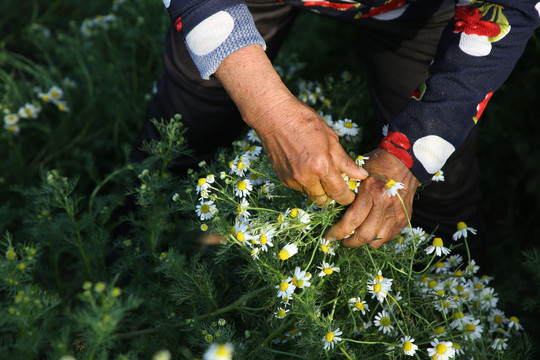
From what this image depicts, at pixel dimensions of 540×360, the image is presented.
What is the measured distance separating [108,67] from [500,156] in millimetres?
2048

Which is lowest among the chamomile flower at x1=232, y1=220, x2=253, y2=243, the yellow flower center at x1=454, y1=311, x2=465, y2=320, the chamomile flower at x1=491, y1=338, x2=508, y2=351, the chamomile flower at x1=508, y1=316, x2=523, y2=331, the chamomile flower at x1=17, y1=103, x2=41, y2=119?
the chamomile flower at x1=508, y1=316, x2=523, y2=331

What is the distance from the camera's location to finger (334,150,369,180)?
47.1 inches

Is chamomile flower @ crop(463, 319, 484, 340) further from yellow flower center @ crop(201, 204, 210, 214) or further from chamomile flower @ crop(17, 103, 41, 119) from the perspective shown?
chamomile flower @ crop(17, 103, 41, 119)

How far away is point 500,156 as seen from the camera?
2.33 m

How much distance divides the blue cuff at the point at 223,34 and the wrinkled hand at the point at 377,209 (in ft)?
1.49

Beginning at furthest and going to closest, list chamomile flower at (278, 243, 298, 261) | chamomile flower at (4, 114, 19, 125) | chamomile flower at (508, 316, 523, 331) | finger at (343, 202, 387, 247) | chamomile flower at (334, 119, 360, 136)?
chamomile flower at (4, 114, 19, 125)
chamomile flower at (334, 119, 360, 136)
chamomile flower at (508, 316, 523, 331)
finger at (343, 202, 387, 247)
chamomile flower at (278, 243, 298, 261)

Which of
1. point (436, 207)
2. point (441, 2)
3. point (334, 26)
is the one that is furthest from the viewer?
point (334, 26)

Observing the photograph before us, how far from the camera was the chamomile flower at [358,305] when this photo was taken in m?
1.22

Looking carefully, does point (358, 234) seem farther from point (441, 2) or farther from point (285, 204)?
point (441, 2)

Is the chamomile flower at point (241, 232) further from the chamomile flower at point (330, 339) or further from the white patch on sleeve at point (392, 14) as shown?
the white patch on sleeve at point (392, 14)

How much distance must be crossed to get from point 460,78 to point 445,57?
0.07m

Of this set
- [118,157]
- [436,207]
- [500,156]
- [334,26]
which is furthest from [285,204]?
[334,26]

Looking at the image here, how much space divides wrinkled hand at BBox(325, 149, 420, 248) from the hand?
0.05 m

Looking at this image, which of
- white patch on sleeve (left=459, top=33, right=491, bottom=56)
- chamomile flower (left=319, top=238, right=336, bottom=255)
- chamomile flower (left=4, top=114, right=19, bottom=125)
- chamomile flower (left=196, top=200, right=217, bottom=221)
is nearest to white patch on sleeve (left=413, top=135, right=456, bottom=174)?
white patch on sleeve (left=459, top=33, right=491, bottom=56)
